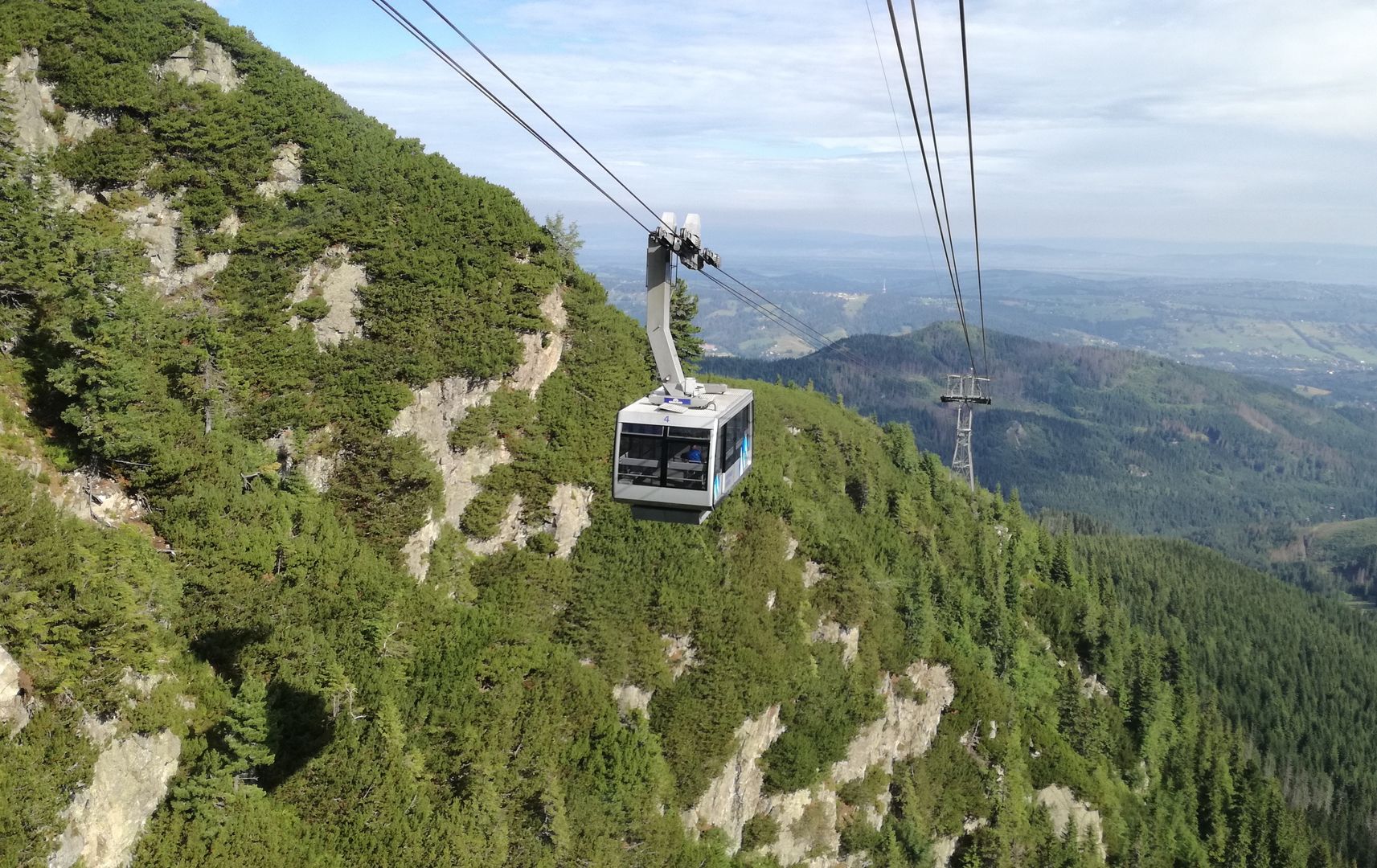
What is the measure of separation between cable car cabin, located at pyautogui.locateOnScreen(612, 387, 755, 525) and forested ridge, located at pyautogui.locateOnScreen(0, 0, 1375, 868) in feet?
50.8

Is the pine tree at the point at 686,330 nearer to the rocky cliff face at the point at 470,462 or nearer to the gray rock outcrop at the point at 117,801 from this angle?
the rocky cliff face at the point at 470,462

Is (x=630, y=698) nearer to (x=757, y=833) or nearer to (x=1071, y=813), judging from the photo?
(x=757, y=833)

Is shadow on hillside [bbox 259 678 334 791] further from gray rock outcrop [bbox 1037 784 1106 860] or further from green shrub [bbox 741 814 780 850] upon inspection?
gray rock outcrop [bbox 1037 784 1106 860]

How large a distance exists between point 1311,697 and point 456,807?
16938cm

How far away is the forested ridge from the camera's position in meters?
27.5

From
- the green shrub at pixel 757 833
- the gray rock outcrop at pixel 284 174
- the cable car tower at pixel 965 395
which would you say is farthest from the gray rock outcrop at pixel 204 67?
the green shrub at pixel 757 833

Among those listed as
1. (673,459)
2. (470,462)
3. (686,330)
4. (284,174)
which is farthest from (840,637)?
(284,174)

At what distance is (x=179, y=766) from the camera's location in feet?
87.2

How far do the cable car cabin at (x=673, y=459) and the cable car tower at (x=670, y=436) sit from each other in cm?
2

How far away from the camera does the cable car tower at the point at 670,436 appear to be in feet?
75.4

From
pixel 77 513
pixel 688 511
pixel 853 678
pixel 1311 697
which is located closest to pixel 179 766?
pixel 77 513

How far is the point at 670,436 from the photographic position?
76.8 feet

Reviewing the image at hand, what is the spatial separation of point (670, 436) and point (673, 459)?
684mm

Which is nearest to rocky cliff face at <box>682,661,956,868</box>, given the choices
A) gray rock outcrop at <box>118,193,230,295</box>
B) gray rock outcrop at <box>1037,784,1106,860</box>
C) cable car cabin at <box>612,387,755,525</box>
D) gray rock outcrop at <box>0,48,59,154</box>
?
gray rock outcrop at <box>1037,784,1106,860</box>
